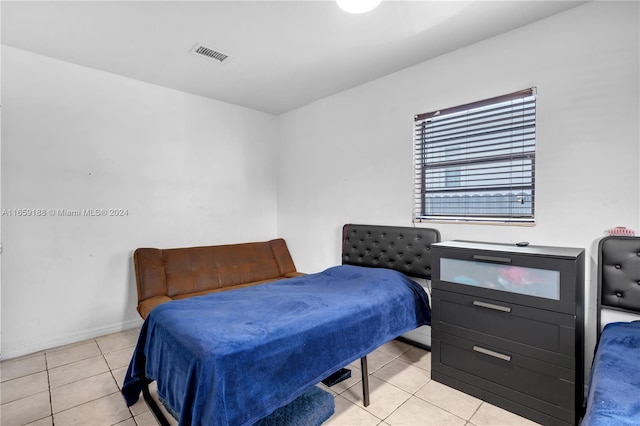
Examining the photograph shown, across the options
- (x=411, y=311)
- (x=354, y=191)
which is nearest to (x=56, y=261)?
(x=354, y=191)

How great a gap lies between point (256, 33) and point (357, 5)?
84 centimetres

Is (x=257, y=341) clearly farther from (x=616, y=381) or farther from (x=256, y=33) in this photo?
(x=256, y=33)

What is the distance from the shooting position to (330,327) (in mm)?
1810

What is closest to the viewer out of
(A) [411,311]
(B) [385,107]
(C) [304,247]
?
(A) [411,311]

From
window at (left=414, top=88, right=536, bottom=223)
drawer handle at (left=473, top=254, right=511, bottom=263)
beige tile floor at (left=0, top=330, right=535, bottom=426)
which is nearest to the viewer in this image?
beige tile floor at (left=0, top=330, right=535, bottom=426)

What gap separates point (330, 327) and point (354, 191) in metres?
1.92

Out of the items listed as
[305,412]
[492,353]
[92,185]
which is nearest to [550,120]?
[492,353]

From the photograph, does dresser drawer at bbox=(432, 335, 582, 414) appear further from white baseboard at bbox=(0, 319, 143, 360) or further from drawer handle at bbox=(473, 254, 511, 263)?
white baseboard at bbox=(0, 319, 143, 360)

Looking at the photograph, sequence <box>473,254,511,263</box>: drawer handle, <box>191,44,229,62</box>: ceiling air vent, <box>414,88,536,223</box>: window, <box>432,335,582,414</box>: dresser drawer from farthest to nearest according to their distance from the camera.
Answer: <box>191,44,229,62</box>: ceiling air vent < <box>414,88,536,223</box>: window < <box>473,254,511,263</box>: drawer handle < <box>432,335,582,414</box>: dresser drawer

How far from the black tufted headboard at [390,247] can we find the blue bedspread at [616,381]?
50.0 inches

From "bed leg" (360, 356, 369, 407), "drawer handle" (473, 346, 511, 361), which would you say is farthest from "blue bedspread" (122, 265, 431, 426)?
"drawer handle" (473, 346, 511, 361)

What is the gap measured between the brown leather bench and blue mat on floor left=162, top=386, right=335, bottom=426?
4.02 feet

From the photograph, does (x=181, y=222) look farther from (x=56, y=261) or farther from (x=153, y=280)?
(x=56, y=261)

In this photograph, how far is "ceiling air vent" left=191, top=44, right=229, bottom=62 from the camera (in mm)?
2612
